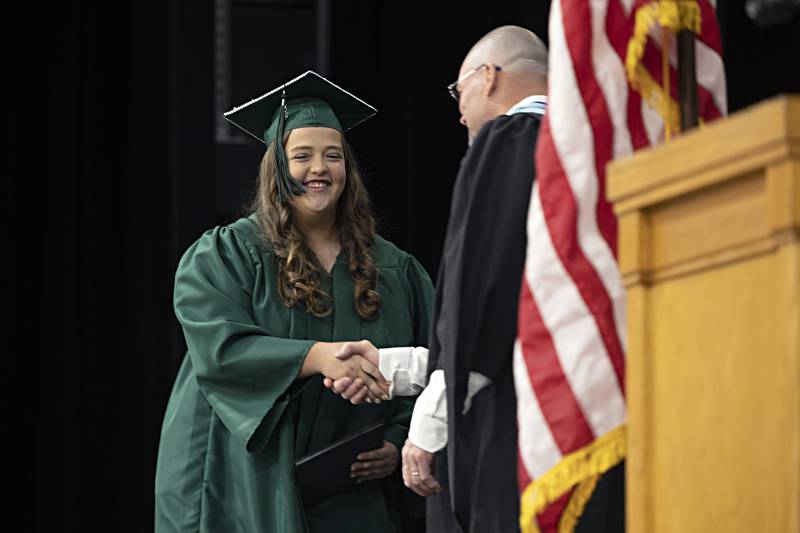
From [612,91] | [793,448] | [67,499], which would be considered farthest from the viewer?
[67,499]

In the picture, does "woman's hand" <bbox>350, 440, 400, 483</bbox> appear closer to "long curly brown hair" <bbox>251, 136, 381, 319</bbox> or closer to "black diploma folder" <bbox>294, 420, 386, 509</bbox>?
"black diploma folder" <bbox>294, 420, 386, 509</bbox>

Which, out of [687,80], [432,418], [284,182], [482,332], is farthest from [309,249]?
[687,80]

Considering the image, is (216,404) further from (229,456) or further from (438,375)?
(438,375)

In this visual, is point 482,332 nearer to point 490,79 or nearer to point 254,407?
point 490,79

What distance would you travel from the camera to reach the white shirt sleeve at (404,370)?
3.72 metres

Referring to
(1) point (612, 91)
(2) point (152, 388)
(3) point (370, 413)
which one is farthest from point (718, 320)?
(2) point (152, 388)

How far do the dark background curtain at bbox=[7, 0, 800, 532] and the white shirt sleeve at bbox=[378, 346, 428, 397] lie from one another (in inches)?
76.2

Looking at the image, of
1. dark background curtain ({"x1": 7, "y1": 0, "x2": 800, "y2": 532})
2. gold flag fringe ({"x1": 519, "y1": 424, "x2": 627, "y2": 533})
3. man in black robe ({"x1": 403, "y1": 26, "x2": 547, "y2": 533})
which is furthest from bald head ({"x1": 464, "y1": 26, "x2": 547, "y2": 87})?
dark background curtain ({"x1": 7, "y1": 0, "x2": 800, "y2": 532})

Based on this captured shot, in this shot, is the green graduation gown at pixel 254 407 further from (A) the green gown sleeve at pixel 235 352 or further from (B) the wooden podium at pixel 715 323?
(B) the wooden podium at pixel 715 323

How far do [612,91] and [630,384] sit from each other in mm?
707

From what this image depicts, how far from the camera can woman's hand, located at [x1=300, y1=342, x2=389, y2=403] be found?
3.70 m

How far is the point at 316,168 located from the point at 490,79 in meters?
0.87

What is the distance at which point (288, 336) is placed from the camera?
12.9ft

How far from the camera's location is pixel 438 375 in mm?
3049
